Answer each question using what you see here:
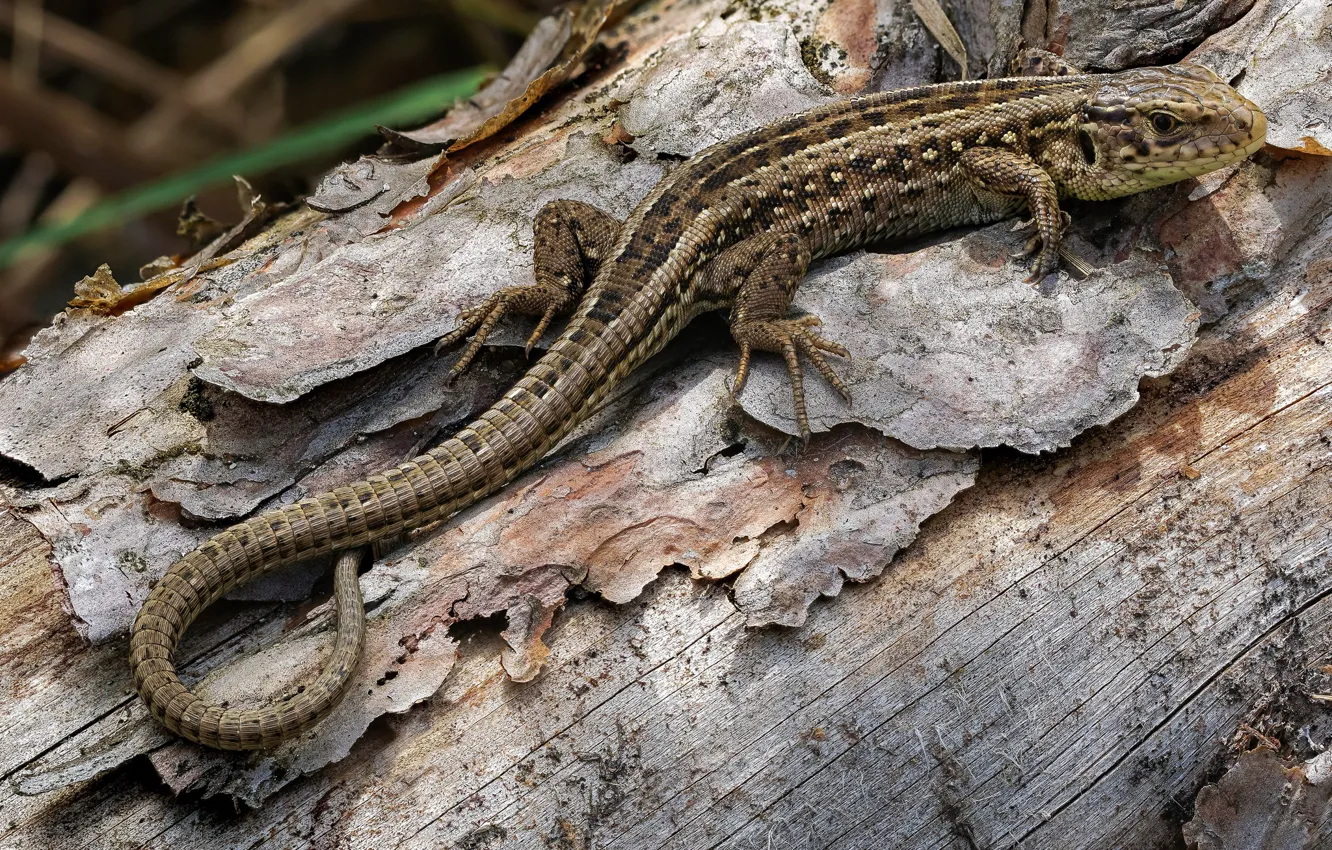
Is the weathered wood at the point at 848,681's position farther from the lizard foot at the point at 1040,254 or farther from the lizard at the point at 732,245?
the lizard foot at the point at 1040,254

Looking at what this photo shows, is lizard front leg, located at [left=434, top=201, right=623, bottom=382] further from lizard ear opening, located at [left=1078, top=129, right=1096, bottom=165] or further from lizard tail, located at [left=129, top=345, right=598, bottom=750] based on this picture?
lizard ear opening, located at [left=1078, top=129, right=1096, bottom=165]

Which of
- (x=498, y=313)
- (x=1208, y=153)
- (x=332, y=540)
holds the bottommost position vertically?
(x=332, y=540)

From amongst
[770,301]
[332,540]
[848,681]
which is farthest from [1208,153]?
[332,540]

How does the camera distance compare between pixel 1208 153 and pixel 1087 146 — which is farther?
pixel 1087 146

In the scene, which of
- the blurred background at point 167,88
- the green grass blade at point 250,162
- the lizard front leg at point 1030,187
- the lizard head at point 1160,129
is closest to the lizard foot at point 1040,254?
the lizard front leg at point 1030,187

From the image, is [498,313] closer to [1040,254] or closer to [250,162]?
[1040,254]

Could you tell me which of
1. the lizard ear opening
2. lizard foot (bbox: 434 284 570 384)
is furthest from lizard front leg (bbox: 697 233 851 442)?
the lizard ear opening

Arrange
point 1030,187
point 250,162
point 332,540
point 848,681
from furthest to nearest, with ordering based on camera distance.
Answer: point 250,162
point 1030,187
point 332,540
point 848,681
